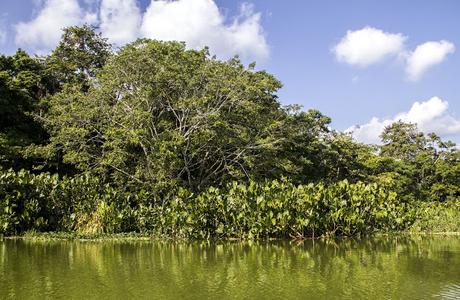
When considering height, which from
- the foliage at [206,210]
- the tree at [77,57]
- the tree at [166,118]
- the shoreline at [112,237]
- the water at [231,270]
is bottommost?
the water at [231,270]

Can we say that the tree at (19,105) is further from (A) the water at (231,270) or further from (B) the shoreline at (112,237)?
(A) the water at (231,270)

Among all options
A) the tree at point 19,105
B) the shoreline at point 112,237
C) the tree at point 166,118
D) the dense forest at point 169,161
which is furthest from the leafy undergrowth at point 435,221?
the tree at point 19,105

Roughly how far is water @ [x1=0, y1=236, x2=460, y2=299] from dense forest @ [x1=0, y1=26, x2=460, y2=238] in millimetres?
1376

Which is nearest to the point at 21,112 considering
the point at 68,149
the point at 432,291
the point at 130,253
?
the point at 68,149

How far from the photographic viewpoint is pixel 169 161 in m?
16.6

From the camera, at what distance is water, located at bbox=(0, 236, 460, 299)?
289 inches

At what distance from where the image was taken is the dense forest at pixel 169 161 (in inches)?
600

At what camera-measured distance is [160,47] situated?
1748cm

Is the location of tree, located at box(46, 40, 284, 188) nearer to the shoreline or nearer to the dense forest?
the dense forest

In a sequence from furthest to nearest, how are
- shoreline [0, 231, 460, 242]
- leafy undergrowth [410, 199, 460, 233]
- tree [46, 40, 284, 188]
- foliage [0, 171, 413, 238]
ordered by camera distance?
leafy undergrowth [410, 199, 460, 233], tree [46, 40, 284, 188], shoreline [0, 231, 460, 242], foliage [0, 171, 413, 238]

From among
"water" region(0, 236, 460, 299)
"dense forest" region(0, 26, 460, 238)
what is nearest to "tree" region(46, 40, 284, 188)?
"dense forest" region(0, 26, 460, 238)

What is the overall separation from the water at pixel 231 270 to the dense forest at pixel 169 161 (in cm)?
138

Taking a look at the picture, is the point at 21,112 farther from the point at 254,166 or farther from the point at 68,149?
the point at 254,166

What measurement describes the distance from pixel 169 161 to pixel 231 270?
770cm
